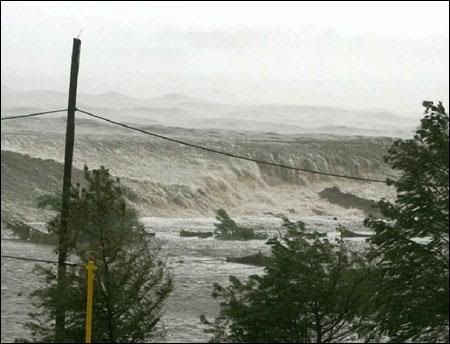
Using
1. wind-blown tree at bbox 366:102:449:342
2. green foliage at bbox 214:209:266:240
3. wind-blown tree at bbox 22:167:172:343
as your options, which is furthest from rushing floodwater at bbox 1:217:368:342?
wind-blown tree at bbox 366:102:449:342

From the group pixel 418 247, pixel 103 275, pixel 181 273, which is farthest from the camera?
pixel 181 273

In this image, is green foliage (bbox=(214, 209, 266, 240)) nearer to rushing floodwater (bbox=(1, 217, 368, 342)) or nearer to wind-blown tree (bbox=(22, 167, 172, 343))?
rushing floodwater (bbox=(1, 217, 368, 342))

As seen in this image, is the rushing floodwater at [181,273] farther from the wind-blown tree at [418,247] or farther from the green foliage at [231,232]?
the wind-blown tree at [418,247]

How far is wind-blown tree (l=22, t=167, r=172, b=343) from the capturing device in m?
11.5

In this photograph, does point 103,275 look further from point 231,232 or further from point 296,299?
point 231,232

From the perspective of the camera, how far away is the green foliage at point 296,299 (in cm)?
1184

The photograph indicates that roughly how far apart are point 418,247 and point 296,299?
1835mm

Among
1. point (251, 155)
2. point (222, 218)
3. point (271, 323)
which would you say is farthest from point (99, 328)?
point (251, 155)

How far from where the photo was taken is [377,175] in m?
66.4

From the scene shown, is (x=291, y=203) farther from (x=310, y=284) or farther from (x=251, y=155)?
(x=310, y=284)

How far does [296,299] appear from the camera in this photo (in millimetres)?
11930

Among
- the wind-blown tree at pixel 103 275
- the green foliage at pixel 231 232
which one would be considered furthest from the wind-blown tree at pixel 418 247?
the green foliage at pixel 231 232

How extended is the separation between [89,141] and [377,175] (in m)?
21.8

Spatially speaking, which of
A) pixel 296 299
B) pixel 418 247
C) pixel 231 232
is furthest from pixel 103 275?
pixel 231 232
